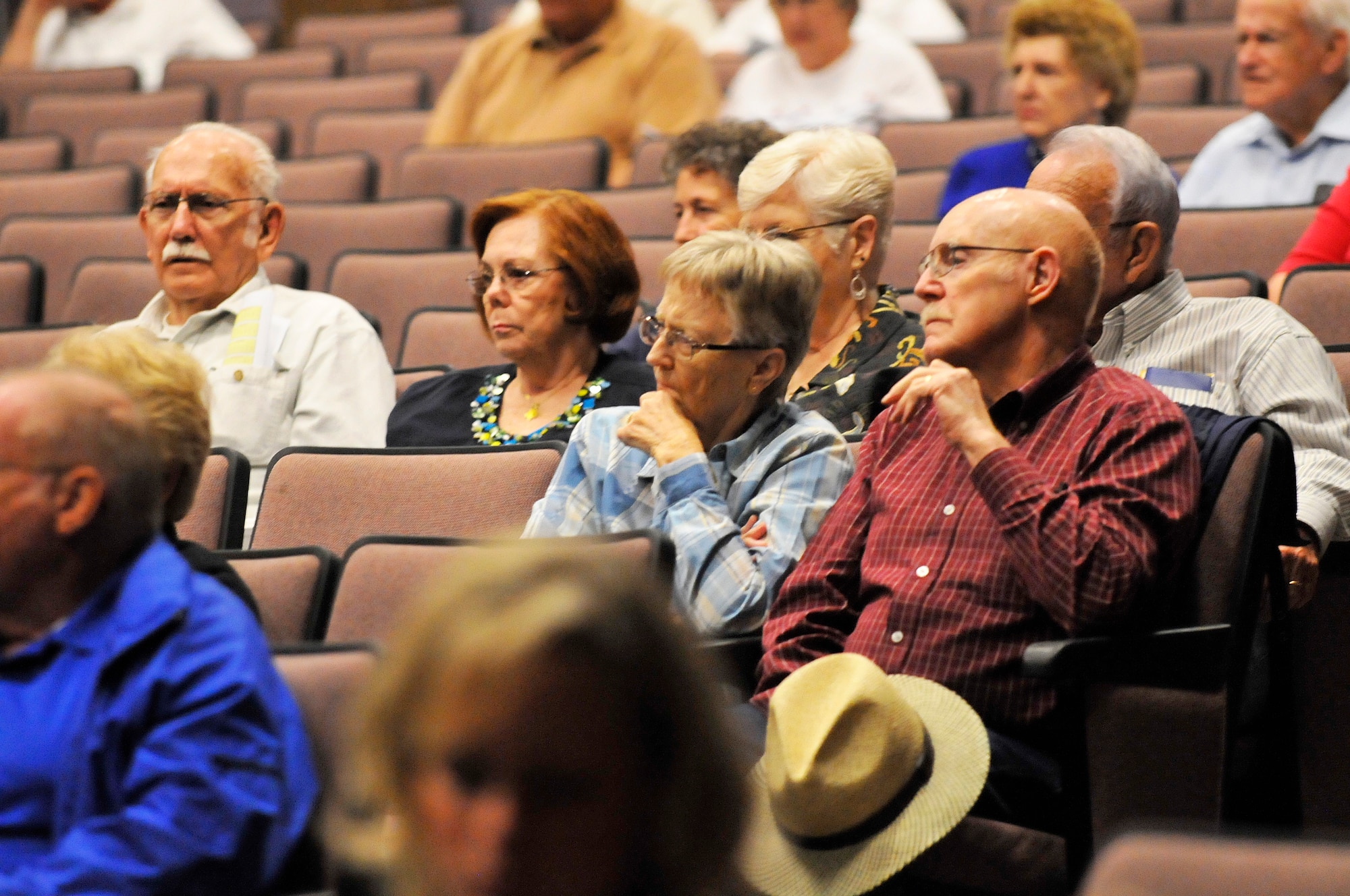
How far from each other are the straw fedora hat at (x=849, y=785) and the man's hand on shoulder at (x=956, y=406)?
0.33 metres

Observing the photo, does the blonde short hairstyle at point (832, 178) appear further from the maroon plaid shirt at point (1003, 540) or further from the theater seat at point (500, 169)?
the theater seat at point (500, 169)

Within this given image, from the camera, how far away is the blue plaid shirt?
2.07m

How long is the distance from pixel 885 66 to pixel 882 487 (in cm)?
272

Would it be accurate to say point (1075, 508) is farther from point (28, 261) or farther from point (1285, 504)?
point (28, 261)

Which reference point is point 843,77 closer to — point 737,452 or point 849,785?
point 737,452

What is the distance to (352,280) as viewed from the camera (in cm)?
375

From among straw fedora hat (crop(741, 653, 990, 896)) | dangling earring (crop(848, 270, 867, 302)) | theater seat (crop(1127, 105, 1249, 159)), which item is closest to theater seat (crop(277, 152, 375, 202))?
theater seat (crop(1127, 105, 1249, 159))

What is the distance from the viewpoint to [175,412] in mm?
1781

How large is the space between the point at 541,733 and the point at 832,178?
2169mm

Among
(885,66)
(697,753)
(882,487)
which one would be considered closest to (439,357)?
(882,487)

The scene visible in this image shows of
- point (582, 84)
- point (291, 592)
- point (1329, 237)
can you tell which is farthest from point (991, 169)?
point (291, 592)

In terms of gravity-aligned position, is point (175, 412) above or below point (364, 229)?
above

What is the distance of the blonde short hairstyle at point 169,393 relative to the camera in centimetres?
177

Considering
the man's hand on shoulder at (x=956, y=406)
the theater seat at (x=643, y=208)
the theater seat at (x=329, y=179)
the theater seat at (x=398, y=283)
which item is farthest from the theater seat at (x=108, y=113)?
the man's hand on shoulder at (x=956, y=406)
